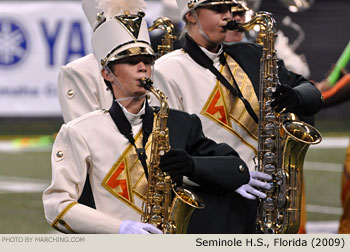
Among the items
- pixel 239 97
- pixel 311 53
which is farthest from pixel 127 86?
pixel 311 53

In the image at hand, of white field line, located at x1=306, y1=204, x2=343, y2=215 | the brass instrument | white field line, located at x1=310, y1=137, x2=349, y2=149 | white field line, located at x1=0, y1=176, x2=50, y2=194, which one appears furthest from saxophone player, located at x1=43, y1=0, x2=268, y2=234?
white field line, located at x1=310, y1=137, x2=349, y2=149

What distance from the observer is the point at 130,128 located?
3951mm

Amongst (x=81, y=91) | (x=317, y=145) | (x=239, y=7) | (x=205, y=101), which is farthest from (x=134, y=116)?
(x=317, y=145)

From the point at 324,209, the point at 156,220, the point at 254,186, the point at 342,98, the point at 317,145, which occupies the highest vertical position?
the point at 156,220

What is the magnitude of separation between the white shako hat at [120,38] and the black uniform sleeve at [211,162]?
37 centimetres

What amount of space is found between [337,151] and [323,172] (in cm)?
165

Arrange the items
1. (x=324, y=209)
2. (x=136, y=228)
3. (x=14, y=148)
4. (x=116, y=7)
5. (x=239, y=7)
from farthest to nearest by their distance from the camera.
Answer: (x=14, y=148) < (x=324, y=209) < (x=239, y=7) < (x=116, y=7) < (x=136, y=228)

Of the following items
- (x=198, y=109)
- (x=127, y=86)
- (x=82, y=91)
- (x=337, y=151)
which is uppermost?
(x=127, y=86)

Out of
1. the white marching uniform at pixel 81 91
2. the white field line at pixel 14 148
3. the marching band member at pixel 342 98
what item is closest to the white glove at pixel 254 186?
the white marching uniform at pixel 81 91

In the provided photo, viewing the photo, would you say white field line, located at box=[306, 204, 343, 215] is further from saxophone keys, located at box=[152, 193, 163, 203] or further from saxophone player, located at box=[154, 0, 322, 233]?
saxophone keys, located at box=[152, 193, 163, 203]

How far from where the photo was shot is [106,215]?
376cm

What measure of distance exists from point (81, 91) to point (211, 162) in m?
1.72

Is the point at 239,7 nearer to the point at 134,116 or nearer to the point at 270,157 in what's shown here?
the point at 270,157

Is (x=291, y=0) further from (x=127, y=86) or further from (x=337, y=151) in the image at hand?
(x=337, y=151)
